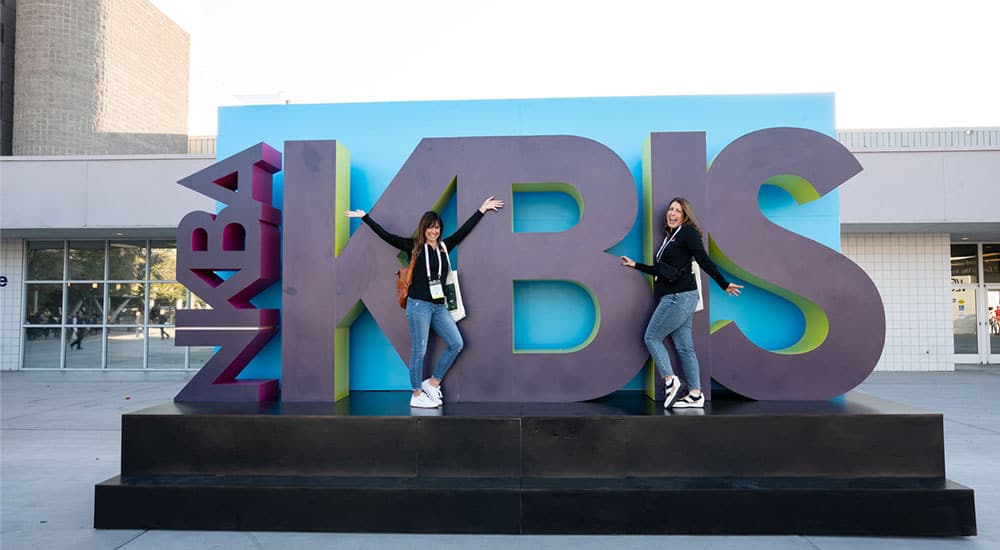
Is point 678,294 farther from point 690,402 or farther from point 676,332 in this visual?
point 690,402

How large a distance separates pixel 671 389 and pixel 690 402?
0.16m

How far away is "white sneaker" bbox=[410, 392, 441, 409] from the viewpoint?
165 inches

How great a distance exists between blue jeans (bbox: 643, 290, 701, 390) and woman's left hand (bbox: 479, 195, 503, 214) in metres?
1.44

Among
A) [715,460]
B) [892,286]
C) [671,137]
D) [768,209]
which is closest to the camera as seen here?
[715,460]

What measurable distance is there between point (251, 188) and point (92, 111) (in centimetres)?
1739

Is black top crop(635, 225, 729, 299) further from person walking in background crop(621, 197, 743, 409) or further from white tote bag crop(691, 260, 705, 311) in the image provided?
white tote bag crop(691, 260, 705, 311)

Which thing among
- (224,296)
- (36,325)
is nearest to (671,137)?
(224,296)

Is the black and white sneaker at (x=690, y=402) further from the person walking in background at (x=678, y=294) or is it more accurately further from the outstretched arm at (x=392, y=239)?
the outstretched arm at (x=392, y=239)

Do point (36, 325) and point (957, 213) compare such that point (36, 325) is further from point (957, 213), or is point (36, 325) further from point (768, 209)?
point (957, 213)

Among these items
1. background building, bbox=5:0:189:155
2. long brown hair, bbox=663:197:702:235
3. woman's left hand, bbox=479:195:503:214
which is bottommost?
long brown hair, bbox=663:197:702:235

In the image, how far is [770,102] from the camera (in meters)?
5.29

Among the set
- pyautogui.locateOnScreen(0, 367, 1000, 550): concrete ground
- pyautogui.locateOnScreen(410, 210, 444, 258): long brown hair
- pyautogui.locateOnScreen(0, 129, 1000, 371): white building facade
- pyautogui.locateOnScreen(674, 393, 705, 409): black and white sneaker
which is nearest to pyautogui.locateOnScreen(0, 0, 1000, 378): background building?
pyautogui.locateOnScreen(0, 129, 1000, 371): white building facade

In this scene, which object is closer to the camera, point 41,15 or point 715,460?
point 715,460

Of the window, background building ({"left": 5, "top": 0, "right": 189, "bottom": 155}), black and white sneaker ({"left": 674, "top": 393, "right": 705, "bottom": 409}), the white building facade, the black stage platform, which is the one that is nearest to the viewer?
the black stage platform
